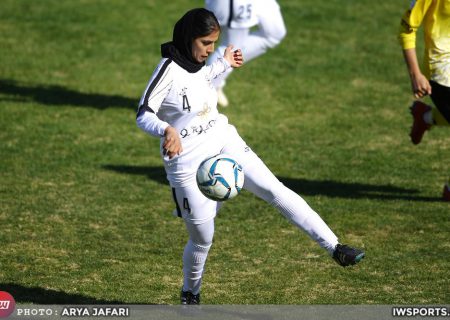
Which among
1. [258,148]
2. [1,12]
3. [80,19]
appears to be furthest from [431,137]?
[1,12]

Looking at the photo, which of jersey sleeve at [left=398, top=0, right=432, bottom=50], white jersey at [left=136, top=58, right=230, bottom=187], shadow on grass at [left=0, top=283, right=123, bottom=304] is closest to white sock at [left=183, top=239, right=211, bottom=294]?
white jersey at [left=136, top=58, right=230, bottom=187]

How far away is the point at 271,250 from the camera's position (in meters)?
9.31

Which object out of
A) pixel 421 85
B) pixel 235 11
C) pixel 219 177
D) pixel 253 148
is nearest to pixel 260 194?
pixel 219 177

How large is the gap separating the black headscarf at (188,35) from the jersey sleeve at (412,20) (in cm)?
292

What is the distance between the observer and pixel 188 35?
7.22m

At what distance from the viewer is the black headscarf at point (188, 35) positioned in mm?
7172

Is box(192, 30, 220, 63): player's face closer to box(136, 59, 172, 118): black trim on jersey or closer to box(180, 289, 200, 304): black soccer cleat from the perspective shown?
box(136, 59, 172, 118): black trim on jersey

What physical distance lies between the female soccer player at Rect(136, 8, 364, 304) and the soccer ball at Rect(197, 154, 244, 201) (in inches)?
6.9

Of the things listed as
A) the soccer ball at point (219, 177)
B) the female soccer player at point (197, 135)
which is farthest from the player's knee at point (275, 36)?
the soccer ball at point (219, 177)

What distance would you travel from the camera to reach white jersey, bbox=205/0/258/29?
13.2 meters

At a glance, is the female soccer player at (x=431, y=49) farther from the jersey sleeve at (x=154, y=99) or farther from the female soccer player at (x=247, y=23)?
the female soccer player at (x=247, y=23)

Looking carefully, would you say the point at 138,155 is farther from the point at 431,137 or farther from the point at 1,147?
the point at 431,137

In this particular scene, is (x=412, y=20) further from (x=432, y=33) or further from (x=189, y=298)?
(x=189, y=298)

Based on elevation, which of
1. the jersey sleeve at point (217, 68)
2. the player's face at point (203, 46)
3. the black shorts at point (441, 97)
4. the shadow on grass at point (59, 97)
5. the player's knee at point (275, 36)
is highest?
the player's face at point (203, 46)
